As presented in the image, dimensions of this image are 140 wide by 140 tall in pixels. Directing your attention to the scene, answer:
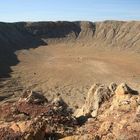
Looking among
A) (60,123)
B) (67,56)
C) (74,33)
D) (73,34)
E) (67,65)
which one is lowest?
(67,65)

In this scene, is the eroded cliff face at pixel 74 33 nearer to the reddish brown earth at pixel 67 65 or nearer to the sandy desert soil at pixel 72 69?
the reddish brown earth at pixel 67 65

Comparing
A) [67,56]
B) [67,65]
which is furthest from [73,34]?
[67,65]

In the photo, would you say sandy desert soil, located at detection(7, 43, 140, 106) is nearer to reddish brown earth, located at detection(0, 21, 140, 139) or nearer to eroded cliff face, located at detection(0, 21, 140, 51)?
reddish brown earth, located at detection(0, 21, 140, 139)

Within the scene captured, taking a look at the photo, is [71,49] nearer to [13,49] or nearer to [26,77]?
[13,49]

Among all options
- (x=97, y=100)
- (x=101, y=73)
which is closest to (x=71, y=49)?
(x=101, y=73)

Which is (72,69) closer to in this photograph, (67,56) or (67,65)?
(67,65)

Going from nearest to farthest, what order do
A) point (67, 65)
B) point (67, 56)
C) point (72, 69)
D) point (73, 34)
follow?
point (72, 69) → point (67, 65) → point (67, 56) → point (73, 34)

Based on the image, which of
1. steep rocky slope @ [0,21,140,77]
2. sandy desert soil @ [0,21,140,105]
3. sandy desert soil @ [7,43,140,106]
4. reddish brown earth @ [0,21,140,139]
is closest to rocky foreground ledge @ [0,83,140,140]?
reddish brown earth @ [0,21,140,139]

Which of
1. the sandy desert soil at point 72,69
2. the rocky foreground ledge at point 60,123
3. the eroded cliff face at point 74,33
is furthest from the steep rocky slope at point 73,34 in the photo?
the rocky foreground ledge at point 60,123

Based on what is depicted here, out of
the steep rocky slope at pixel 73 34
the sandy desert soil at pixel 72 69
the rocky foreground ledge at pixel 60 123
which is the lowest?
the sandy desert soil at pixel 72 69
